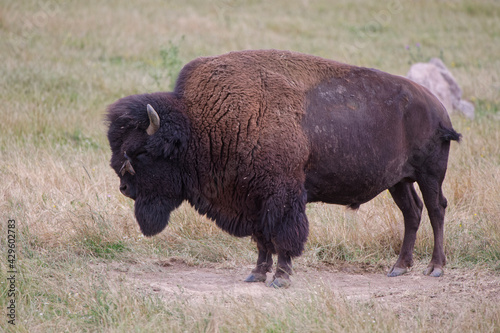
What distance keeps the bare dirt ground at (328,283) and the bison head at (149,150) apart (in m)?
0.59

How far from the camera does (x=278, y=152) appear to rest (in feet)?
16.2

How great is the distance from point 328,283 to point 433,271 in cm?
163

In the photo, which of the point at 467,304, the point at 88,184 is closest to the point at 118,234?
the point at 88,184

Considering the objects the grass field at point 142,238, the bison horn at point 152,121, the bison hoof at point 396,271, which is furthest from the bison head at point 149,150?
the bison hoof at point 396,271

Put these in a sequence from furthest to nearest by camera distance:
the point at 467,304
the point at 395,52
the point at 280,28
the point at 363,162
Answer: the point at 280,28, the point at 395,52, the point at 363,162, the point at 467,304

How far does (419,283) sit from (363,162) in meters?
1.25

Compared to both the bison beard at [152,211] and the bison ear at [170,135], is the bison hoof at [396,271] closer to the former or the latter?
the bison beard at [152,211]

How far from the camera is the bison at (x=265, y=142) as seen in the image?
4.98 meters

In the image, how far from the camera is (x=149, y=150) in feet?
16.3

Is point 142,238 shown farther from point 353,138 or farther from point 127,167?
point 353,138

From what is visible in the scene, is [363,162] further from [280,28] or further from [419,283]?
[280,28]

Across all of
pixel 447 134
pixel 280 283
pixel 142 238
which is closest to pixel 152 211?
pixel 142 238

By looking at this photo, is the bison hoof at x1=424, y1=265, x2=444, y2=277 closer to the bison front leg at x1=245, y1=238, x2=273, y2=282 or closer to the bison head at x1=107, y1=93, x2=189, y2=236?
the bison front leg at x1=245, y1=238, x2=273, y2=282

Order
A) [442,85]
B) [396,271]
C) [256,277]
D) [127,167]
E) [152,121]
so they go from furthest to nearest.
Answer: [442,85]
[396,271]
[256,277]
[127,167]
[152,121]
